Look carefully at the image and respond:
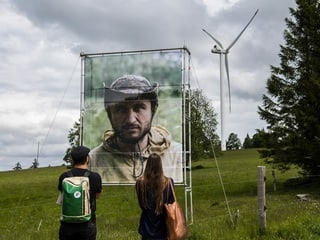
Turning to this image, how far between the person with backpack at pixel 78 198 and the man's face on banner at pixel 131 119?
652cm

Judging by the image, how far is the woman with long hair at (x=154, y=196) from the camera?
538 cm

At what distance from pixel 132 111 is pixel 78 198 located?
6898 mm

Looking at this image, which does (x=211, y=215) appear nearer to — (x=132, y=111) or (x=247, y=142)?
(x=132, y=111)

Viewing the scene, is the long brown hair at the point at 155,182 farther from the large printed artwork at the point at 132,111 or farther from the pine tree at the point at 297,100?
the pine tree at the point at 297,100

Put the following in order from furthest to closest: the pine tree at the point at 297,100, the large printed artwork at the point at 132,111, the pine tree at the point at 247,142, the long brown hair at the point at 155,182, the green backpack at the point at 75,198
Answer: the pine tree at the point at 247,142 < the pine tree at the point at 297,100 < the large printed artwork at the point at 132,111 < the long brown hair at the point at 155,182 < the green backpack at the point at 75,198

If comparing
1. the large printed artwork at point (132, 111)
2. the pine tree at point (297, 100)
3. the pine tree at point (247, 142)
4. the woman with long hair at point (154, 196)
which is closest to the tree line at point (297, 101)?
the pine tree at point (297, 100)

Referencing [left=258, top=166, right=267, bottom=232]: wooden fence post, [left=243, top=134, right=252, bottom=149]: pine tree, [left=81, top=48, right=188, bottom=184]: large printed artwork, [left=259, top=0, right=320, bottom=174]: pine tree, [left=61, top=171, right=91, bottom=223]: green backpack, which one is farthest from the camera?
[left=243, top=134, right=252, bottom=149]: pine tree

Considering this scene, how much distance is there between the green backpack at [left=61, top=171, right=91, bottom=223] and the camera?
5215 millimetres

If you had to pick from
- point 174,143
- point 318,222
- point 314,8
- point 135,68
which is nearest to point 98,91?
point 135,68

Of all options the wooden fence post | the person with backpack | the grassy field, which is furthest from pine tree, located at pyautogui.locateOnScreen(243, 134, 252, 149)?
the person with backpack

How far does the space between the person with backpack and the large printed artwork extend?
636cm

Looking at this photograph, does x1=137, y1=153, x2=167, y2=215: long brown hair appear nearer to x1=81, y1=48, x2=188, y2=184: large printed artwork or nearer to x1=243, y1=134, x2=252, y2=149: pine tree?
x1=81, y1=48, x2=188, y2=184: large printed artwork

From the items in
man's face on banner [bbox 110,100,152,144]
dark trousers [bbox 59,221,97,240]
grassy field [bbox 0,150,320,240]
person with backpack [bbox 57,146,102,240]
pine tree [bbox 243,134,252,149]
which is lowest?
grassy field [bbox 0,150,320,240]

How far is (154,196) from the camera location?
5.39m
